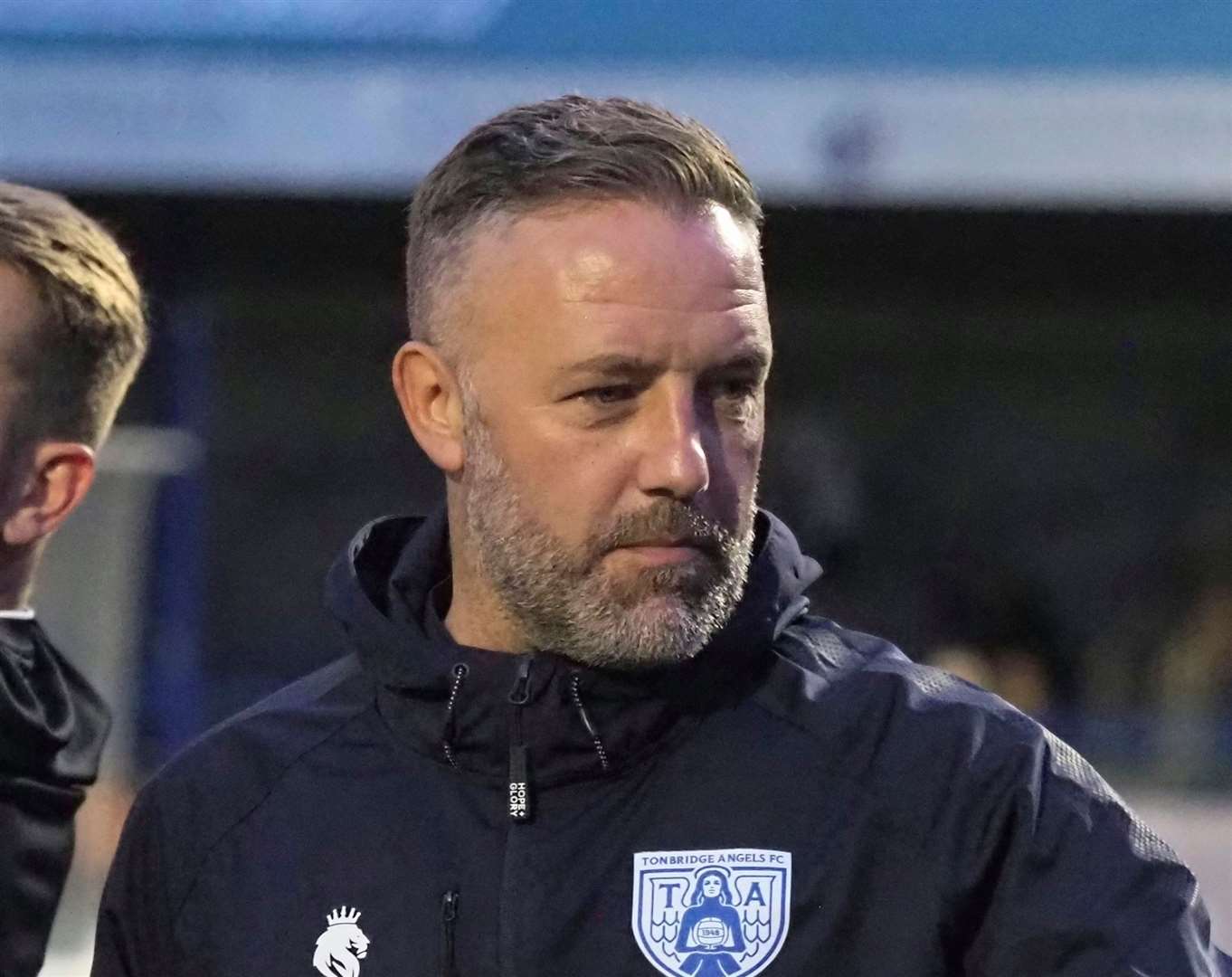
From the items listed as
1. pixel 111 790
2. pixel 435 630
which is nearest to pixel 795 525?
pixel 111 790

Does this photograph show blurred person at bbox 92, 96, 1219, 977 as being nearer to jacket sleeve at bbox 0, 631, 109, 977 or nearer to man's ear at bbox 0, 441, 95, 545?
jacket sleeve at bbox 0, 631, 109, 977

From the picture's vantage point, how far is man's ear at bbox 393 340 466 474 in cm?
221

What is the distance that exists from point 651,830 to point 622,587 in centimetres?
24

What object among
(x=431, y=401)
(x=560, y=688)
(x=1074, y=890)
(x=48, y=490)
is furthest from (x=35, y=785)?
(x=1074, y=890)

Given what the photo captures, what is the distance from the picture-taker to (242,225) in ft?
35.2

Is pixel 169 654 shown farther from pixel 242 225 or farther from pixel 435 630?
pixel 435 630

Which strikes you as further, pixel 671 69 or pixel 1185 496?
pixel 1185 496

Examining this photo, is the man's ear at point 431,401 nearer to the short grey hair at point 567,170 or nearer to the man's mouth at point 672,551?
the short grey hair at point 567,170

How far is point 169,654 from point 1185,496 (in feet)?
21.6

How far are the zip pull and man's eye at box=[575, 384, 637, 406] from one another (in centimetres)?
26

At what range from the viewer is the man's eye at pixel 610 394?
203 cm

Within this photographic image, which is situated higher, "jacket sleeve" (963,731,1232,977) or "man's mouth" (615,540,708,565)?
"man's mouth" (615,540,708,565)

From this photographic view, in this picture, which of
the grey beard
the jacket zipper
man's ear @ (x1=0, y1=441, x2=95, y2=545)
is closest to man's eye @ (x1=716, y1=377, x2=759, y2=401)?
the grey beard

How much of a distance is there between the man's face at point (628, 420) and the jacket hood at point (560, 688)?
3cm
